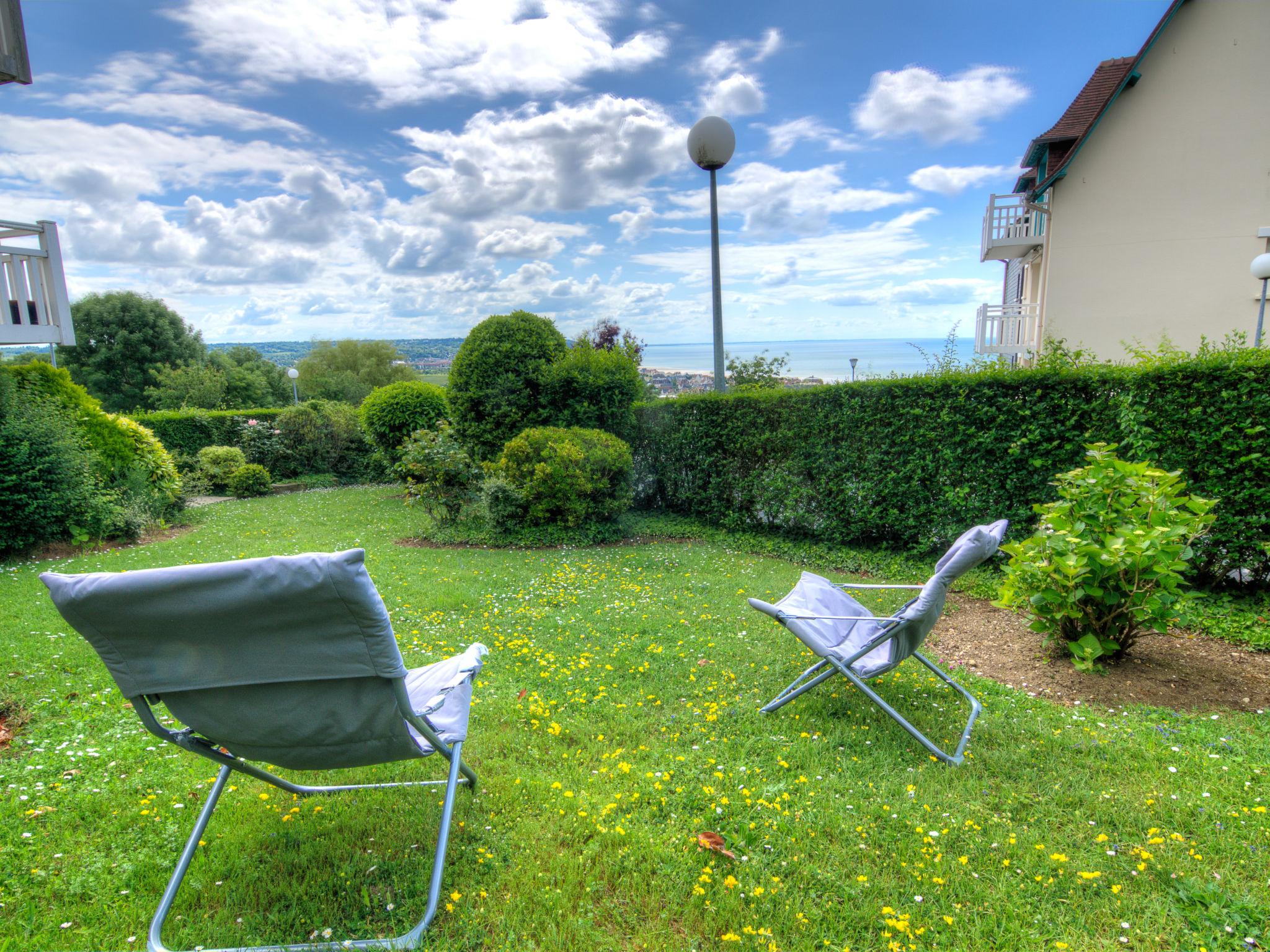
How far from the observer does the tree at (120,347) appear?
34375 millimetres

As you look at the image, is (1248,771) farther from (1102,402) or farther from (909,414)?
(909,414)

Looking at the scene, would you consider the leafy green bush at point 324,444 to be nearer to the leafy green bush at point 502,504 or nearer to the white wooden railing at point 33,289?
the white wooden railing at point 33,289

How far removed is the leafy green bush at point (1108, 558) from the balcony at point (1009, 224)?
1355cm

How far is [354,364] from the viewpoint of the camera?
4728 centimetres

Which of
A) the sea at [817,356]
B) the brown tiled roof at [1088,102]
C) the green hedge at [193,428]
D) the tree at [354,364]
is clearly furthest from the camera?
the tree at [354,364]

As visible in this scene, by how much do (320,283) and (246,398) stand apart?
29957 mm

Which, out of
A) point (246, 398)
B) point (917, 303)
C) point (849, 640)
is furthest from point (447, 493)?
point (246, 398)

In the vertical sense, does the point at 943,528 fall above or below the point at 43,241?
below

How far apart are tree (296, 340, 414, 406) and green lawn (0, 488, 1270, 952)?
41.7 meters

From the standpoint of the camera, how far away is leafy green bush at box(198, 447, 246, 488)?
14.5 metres

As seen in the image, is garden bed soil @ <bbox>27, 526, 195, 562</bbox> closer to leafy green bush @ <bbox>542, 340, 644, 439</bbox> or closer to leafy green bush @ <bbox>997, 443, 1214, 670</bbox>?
leafy green bush @ <bbox>542, 340, 644, 439</bbox>

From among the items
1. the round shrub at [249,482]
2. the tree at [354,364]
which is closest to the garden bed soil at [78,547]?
the round shrub at [249,482]

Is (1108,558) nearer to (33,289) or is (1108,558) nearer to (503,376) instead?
(503,376)

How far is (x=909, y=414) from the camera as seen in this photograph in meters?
6.76
